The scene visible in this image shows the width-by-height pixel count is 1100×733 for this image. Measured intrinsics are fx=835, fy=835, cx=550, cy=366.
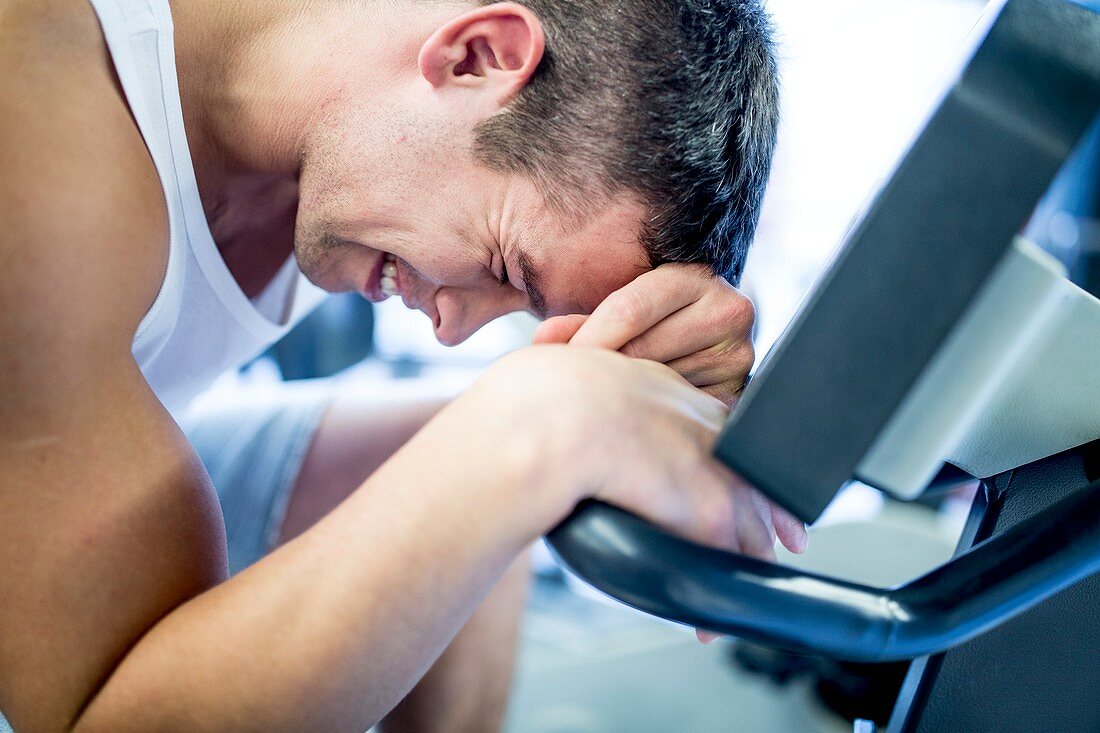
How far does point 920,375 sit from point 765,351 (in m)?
0.58

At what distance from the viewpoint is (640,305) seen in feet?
2.46

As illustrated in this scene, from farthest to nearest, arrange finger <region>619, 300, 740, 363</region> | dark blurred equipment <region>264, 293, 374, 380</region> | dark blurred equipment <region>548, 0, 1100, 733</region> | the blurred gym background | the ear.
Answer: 1. dark blurred equipment <region>264, 293, 374, 380</region>
2. the blurred gym background
3. the ear
4. finger <region>619, 300, 740, 363</region>
5. dark blurred equipment <region>548, 0, 1100, 733</region>

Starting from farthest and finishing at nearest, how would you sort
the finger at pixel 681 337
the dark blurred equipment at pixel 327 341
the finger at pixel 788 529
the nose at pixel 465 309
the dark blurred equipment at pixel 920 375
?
the dark blurred equipment at pixel 327 341
the nose at pixel 465 309
the finger at pixel 681 337
the finger at pixel 788 529
the dark blurred equipment at pixel 920 375

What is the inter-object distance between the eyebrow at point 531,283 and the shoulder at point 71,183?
36 cm

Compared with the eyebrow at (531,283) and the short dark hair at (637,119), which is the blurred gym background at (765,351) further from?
the eyebrow at (531,283)

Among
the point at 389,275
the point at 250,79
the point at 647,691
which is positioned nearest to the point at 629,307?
the point at 389,275

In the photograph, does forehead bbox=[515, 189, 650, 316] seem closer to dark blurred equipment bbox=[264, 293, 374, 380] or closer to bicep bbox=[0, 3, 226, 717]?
bicep bbox=[0, 3, 226, 717]

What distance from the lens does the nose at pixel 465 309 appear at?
3.35 feet

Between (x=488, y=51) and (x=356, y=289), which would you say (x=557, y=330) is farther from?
(x=356, y=289)

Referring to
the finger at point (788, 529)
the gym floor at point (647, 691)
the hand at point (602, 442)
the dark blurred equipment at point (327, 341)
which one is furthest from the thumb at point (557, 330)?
the dark blurred equipment at point (327, 341)

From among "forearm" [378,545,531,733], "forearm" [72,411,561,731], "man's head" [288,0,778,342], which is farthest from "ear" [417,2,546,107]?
"forearm" [378,545,531,733]

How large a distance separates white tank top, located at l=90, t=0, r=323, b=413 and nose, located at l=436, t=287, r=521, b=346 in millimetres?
280

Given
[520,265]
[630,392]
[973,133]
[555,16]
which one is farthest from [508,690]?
[973,133]

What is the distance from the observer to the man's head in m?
0.88
